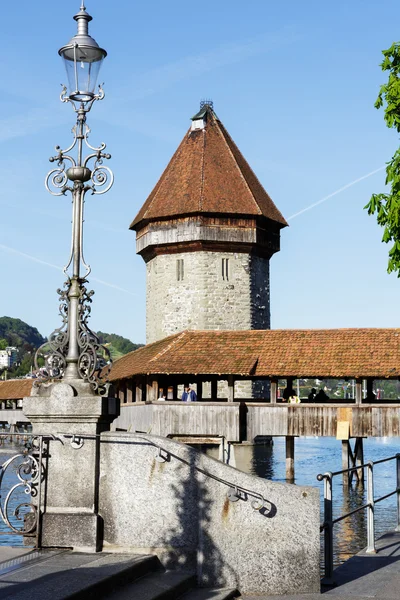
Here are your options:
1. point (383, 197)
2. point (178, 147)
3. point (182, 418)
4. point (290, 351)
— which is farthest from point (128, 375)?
point (178, 147)

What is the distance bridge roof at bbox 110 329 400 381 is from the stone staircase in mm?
18448

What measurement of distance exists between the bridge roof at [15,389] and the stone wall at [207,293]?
1689 centimetres

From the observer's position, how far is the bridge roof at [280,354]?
2445 centimetres

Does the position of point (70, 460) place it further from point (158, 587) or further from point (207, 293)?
point (207, 293)

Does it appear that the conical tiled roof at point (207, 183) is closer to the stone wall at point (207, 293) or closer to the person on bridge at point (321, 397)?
the stone wall at point (207, 293)

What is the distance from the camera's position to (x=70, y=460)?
20.4ft

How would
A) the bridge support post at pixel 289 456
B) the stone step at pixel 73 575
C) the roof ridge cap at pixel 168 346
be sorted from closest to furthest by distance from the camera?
1. the stone step at pixel 73 575
2. the roof ridge cap at pixel 168 346
3. the bridge support post at pixel 289 456

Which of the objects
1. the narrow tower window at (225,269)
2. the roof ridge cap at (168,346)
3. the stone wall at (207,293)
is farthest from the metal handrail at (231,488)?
the narrow tower window at (225,269)

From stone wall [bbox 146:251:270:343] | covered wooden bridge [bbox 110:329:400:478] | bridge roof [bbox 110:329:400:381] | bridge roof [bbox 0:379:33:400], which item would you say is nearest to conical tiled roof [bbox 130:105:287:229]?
stone wall [bbox 146:251:270:343]

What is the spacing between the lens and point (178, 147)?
4353cm

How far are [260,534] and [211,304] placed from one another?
3392 centimetres

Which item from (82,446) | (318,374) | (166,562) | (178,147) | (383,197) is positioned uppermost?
(178,147)

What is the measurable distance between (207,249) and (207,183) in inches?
123

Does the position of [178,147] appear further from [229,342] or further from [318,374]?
[318,374]
